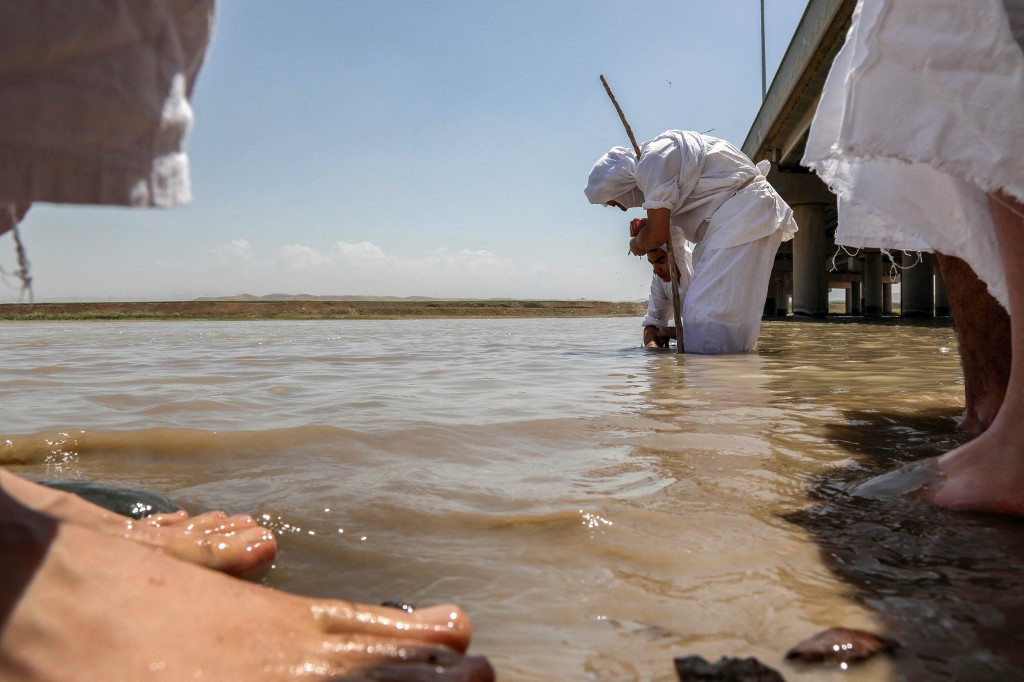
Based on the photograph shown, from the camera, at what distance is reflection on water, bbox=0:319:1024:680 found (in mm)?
895

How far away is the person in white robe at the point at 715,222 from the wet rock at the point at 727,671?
4039 millimetres

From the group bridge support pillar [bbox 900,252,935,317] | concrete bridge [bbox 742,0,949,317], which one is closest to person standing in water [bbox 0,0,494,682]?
concrete bridge [bbox 742,0,949,317]

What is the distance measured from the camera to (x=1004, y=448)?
4.43ft

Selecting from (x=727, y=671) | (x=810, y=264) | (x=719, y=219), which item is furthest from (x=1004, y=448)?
(x=810, y=264)

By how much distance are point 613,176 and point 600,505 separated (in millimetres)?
4047

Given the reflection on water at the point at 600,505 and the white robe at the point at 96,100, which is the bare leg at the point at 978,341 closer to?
the reflection on water at the point at 600,505

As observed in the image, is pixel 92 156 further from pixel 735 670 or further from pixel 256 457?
pixel 256 457

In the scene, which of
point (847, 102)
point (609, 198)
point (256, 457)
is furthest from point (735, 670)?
point (609, 198)

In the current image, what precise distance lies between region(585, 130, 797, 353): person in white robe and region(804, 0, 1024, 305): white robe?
9.43ft

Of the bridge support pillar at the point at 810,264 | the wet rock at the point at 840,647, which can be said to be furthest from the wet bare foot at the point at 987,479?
the bridge support pillar at the point at 810,264

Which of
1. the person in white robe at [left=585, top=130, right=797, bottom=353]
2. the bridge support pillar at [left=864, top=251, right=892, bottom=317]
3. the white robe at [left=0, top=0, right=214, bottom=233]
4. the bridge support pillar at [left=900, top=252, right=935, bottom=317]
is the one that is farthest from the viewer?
the bridge support pillar at [left=864, top=251, right=892, bottom=317]

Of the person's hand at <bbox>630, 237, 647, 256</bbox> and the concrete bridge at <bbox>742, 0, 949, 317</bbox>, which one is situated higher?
the concrete bridge at <bbox>742, 0, 949, 317</bbox>

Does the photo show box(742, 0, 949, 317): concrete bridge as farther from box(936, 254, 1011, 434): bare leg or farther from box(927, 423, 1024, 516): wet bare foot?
box(927, 423, 1024, 516): wet bare foot

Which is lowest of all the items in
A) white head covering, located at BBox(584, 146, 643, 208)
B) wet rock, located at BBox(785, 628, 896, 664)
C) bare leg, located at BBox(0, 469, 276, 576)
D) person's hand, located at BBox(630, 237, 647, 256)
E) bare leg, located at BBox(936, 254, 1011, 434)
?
wet rock, located at BBox(785, 628, 896, 664)
